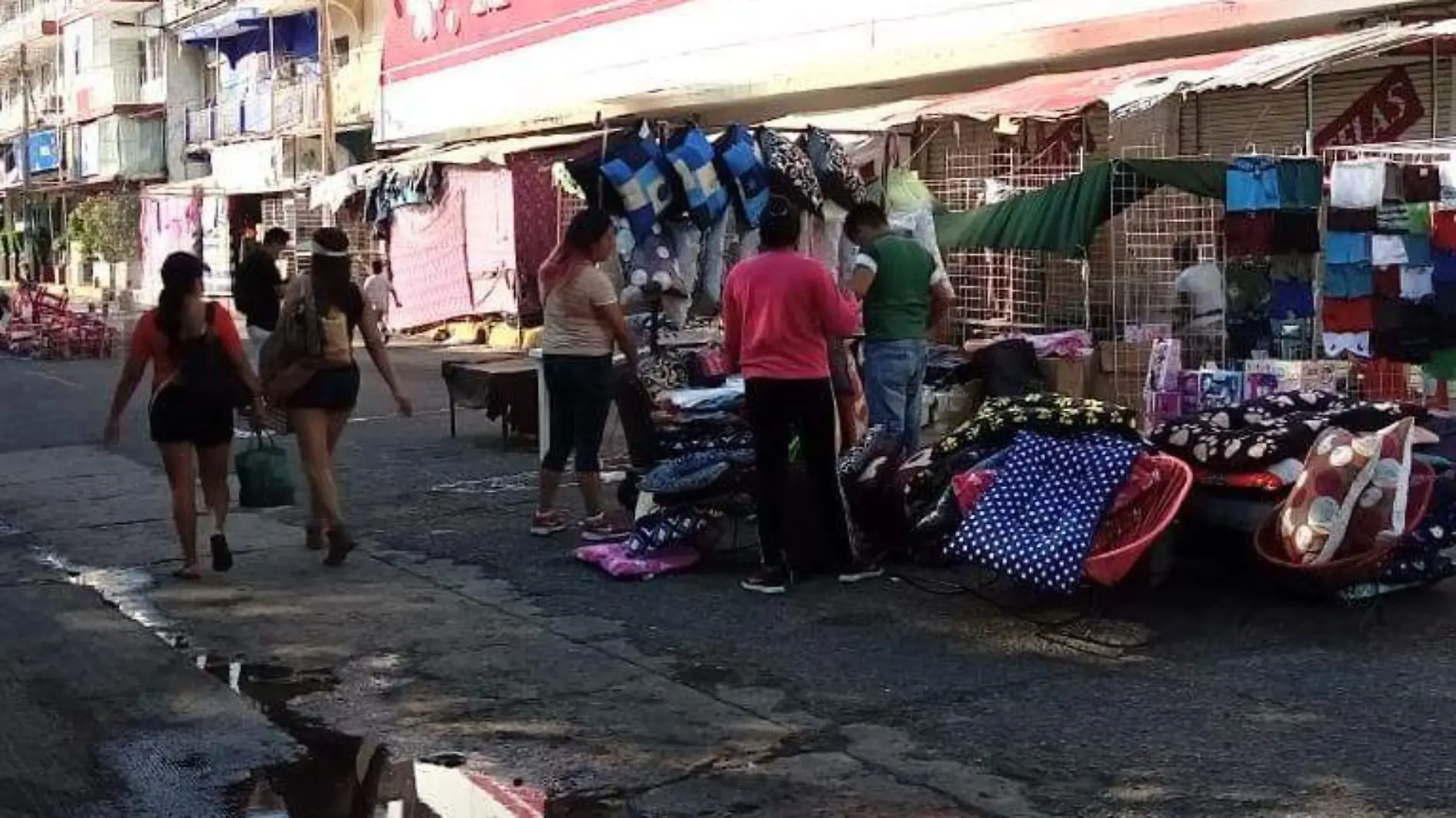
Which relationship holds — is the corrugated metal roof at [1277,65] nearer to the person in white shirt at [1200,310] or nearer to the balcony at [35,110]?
→ the person in white shirt at [1200,310]

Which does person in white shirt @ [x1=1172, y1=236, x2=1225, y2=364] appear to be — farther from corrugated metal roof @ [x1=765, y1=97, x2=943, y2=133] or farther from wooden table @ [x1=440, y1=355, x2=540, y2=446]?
wooden table @ [x1=440, y1=355, x2=540, y2=446]

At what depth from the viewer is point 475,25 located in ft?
90.3

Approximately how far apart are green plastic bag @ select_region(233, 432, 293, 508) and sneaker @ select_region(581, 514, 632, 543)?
1.68 metres

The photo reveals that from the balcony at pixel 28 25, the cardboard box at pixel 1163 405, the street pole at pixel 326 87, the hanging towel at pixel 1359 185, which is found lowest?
the cardboard box at pixel 1163 405

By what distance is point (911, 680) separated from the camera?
243 inches

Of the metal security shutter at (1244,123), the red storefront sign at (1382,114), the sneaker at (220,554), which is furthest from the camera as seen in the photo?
the metal security shutter at (1244,123)

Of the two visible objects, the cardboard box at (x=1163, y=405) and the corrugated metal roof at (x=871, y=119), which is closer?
the cardboard box at (x=1163, y=405)

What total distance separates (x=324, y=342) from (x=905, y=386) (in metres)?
2.96

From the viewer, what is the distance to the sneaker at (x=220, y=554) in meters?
8.32

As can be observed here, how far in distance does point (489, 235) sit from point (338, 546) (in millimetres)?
12122

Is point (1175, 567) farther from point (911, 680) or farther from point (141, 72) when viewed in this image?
point (141, 72)

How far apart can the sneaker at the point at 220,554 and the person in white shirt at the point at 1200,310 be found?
264 inches

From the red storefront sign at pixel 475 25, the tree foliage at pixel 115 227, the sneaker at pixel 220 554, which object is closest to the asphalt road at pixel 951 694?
the sneaker at pixel 220 554

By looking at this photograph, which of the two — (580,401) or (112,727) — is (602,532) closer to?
(580,401)
